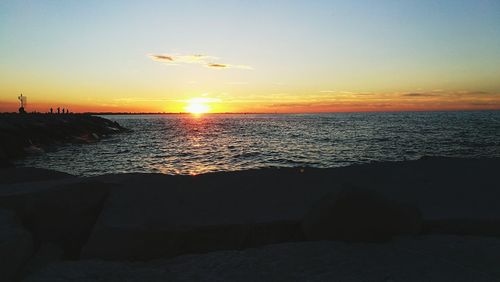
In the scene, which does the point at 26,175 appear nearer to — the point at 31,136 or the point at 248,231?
the point at 248,231

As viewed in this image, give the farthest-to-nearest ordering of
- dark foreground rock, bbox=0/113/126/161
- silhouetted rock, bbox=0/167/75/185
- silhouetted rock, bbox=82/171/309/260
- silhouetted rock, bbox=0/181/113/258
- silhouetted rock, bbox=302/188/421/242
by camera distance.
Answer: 1. dark foreground rock, bbox=0/113/126/161
2. silhouetted rock, bbox=0/167/75/185
3. silhouetted rock, bbox=0/181/113/258
4. silhouetted rock, bbox=82/171/309/260
5. silhouetted rock, bbox=302/188/421/242

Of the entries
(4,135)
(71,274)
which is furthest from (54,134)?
(71,274)

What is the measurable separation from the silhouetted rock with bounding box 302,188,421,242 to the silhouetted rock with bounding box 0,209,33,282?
167 inches

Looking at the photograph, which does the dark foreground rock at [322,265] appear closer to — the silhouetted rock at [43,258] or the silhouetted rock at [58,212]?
the silhouetted rock at [43,258]

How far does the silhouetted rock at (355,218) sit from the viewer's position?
5.72m

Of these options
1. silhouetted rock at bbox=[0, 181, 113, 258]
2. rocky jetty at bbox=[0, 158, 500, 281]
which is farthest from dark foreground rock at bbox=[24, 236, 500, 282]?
silhouetted rock at bbox=[0, 181, 113, 258]

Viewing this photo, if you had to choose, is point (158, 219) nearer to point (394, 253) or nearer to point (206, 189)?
point (206, 189)

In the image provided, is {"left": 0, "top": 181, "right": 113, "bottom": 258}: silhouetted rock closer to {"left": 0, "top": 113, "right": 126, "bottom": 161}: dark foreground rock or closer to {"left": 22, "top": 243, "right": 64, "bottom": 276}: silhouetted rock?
{"left": 22, "top": 243, "right": 64, "bottom": 276}: silhouetted rock

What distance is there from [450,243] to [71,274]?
560 centimetres

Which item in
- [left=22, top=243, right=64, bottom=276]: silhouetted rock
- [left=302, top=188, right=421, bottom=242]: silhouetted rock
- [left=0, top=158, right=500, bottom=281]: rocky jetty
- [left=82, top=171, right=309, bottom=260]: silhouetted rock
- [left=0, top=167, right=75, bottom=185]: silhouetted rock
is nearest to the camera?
[left=0, top=158, right=500, bottom=281]: rocky jetty

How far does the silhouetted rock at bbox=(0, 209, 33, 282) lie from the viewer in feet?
15.3

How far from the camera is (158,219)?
627 centimetres

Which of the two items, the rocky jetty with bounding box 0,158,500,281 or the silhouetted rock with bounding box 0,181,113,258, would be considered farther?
the silhouetted rock with bounding box 0,181,113,258

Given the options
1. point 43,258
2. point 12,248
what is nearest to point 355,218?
point 12,248
